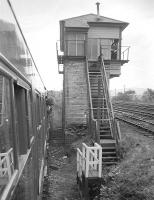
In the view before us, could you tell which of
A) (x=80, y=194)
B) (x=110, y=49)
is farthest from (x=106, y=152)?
(x=110, y=49)

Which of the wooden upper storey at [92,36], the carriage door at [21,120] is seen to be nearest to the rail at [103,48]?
the wooden upper storey at [92,36]

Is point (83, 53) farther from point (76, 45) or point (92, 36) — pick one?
point (92, 36)

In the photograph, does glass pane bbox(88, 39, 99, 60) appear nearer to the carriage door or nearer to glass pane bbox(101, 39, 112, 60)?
glass pane bbox(101, 39, 112, 60)

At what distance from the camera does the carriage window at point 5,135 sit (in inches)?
62.0

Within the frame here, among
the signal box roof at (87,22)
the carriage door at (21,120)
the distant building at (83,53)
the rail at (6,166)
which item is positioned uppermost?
the signal box roof at (87,22)

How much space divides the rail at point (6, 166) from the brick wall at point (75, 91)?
1116 cm

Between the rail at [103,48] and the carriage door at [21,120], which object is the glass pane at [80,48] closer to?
the rail at [103,48]

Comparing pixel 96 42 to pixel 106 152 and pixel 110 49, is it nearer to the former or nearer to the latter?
pixel 110 49

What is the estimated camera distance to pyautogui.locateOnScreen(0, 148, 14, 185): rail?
1.55 m

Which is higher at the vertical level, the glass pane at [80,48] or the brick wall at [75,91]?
the glass pane at [80,48]

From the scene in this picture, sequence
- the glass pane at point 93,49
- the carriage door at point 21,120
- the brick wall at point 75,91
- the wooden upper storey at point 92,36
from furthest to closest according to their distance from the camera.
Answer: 1. the glass pane at point 93,49
2. the wooden upper storey at point 92,36
3. the brick wall at point 75,91
4. the carriage door at point 21,120

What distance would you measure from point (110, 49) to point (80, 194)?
947cm

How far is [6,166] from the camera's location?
1.70 m

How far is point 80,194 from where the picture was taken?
6.90 metres
